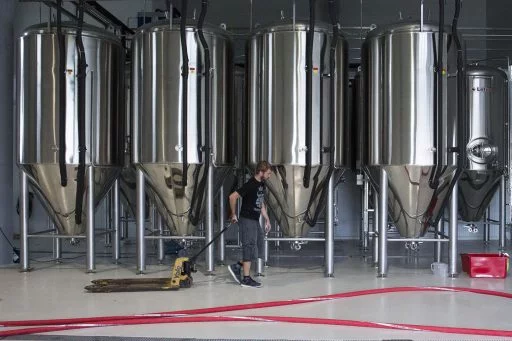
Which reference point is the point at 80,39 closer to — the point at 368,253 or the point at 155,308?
the point at 155,308

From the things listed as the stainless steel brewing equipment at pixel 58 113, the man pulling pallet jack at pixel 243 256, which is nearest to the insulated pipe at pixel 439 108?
the man pulling pallet jack at pixel 243 256

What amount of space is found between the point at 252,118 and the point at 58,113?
215 centimetres

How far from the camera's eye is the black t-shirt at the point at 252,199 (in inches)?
230

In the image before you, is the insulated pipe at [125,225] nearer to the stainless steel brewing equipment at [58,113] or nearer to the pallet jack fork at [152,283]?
the stainless steel brewing equipment at [58,113]

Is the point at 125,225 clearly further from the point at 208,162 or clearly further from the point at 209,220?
the point at 208,162

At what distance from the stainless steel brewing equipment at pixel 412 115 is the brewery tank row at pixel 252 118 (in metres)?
0.01

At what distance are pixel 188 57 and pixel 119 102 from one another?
1.22 meters

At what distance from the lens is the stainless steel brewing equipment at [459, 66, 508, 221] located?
324 inches

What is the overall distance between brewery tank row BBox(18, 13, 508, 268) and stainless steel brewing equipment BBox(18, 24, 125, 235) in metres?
0.01

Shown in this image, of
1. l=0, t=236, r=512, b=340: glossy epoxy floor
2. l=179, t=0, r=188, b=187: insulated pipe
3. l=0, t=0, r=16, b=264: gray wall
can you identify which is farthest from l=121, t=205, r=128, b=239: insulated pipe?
l=179, t=0, r=188, b=187: insulated pipe

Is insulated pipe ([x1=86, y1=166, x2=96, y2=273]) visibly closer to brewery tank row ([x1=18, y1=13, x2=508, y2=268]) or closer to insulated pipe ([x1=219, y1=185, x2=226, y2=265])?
brewery tank row ([x1=18, y1=13, x2=508, y2=268])

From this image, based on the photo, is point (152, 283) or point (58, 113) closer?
point (152, 283)

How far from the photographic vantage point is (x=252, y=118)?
6422mm

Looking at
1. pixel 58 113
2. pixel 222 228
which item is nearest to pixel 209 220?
pixel 222 228
